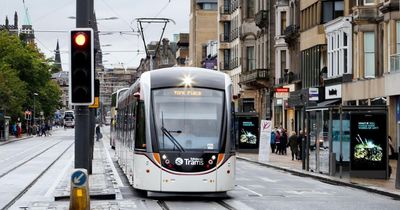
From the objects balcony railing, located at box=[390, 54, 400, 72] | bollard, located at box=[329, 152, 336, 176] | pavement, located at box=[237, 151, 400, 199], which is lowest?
pavement, located at box=[237, 151, 400, 199]

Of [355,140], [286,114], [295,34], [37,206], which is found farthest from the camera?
[286,114]

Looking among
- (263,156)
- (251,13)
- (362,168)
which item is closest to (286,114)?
(251,13)

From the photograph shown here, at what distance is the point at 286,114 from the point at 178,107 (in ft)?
175

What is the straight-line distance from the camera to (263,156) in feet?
159

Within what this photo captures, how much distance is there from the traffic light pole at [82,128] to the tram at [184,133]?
13.9ft

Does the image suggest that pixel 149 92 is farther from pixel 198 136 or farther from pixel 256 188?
pixel 256 188

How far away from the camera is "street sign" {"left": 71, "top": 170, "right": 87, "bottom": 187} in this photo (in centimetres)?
1720

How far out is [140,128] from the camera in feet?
77.4

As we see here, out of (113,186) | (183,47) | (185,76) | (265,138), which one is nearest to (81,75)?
(185,76)

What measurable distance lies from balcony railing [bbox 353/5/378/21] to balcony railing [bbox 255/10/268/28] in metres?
28.9

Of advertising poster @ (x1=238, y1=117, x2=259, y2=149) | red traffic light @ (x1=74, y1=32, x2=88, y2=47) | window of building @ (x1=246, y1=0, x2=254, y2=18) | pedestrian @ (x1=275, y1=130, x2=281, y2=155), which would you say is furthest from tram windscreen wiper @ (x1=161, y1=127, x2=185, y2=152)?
window of building @ (x1=246, y1=0, x2=254, y2=18)

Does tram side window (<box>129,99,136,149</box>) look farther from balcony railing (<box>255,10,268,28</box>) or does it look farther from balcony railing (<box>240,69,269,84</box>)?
balcony railing (<box>255,10,268,28</box>)

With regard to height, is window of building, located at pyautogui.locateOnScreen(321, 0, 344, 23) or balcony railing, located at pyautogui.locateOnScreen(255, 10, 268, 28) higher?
balcony railing, located at pyautogui.locateOnScreen(255, 10, 268, 28)

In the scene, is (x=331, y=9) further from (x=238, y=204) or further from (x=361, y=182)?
(x=238, y=204)
